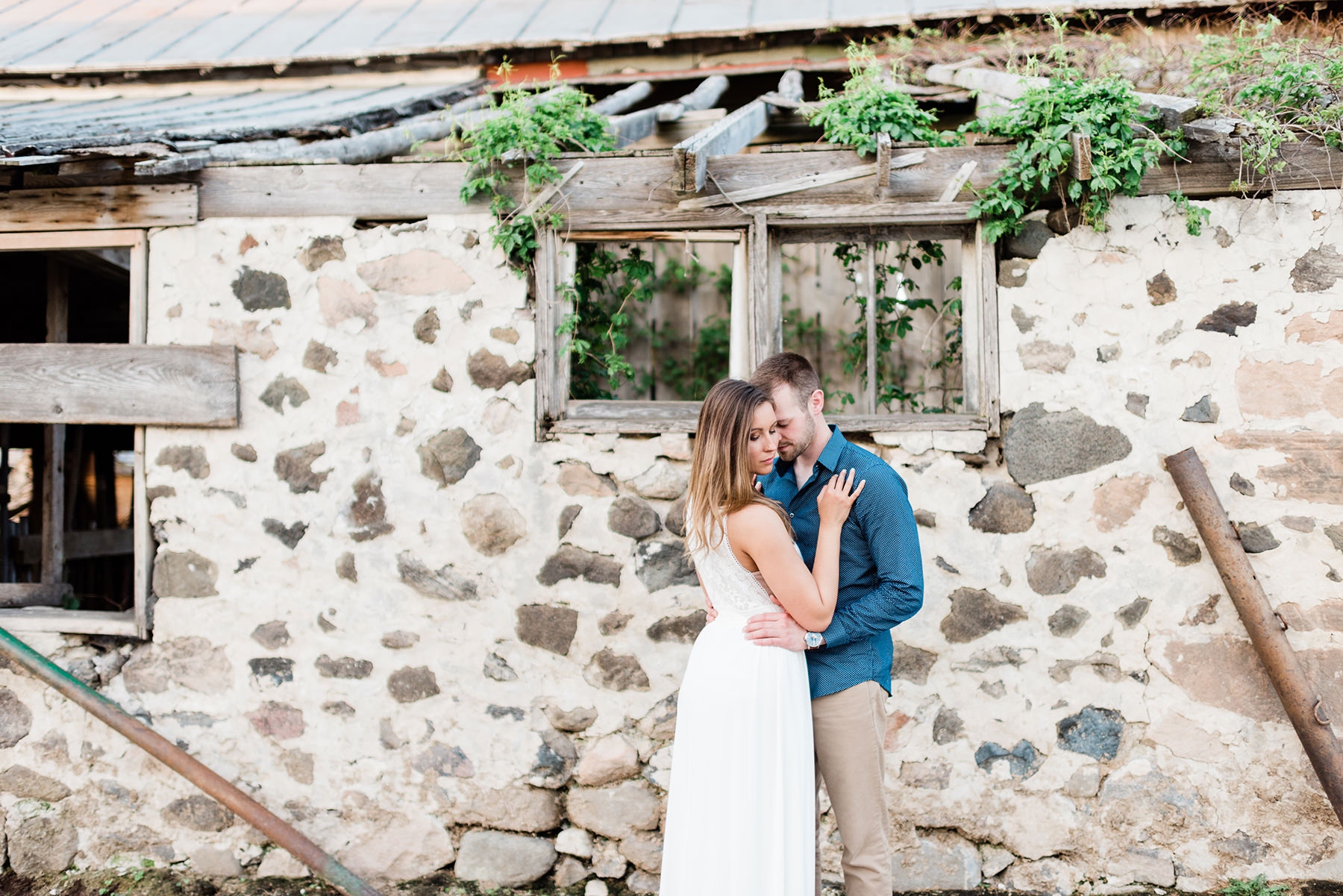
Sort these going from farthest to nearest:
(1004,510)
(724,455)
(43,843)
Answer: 1. (43,843)
2. (1004,510)
3. (724,455)

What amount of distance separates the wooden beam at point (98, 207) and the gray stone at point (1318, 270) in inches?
164

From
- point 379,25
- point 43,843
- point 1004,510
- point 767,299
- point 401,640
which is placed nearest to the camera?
point 1004,510

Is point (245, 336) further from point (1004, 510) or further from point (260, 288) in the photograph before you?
point (1004, 510)

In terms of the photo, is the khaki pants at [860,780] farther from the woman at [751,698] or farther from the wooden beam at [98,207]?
the wooden beam at [98,207]

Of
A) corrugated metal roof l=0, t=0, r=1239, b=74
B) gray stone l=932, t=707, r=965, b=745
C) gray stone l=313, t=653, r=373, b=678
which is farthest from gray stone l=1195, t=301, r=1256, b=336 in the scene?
gray stone l=313, t=653, r=373, b=678

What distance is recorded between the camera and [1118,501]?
3.22m

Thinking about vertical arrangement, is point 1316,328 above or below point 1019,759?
above

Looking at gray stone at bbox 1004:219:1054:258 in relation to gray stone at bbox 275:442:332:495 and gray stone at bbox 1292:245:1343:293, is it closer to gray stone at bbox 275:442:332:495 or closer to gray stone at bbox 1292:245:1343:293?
gray stone at bbox 1292:245:1343:293

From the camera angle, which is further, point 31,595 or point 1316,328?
point 31,595

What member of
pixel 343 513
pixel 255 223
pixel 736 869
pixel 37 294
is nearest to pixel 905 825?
pixel 736 869

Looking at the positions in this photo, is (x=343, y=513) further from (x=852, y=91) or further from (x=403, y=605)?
(x=852, y=91)

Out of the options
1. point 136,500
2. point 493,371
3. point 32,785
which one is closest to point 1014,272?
point 493,371

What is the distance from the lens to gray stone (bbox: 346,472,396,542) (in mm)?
3480

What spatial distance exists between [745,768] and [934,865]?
1.43 meters
